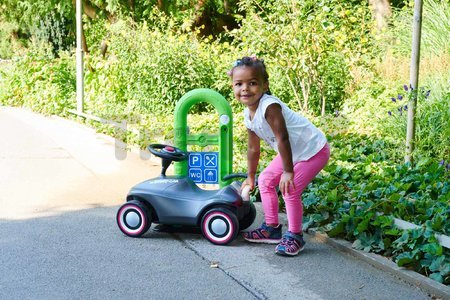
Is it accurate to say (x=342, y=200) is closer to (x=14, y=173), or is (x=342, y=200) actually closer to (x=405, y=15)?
(x=14, y=173)

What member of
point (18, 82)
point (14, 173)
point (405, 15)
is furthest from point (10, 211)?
point (18, 82)

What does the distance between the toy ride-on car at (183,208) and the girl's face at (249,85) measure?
77 cm

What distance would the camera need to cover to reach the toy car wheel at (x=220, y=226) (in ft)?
16.0

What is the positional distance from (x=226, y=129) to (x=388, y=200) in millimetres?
1601

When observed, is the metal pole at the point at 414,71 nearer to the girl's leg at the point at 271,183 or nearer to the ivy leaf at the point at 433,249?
the girl's leg at the point at 271,183

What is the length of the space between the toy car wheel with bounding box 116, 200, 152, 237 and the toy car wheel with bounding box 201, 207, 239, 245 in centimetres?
47

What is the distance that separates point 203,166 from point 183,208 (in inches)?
33.9

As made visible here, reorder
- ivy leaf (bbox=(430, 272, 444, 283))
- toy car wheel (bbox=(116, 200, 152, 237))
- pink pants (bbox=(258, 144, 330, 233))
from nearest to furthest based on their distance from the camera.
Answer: ivy leaf (bbox=(430, 272, 444, 283))
pink pants (bbox=(258, 144, 330, 233))
toy car wheel (bbox=(116, 200, 152, 237))

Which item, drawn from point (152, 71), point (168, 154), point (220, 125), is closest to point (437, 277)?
point (168, 154)

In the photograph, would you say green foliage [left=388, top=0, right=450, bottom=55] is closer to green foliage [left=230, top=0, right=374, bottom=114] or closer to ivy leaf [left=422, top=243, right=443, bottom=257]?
green foliage [left=230, top=0, right=374, bottom=114]

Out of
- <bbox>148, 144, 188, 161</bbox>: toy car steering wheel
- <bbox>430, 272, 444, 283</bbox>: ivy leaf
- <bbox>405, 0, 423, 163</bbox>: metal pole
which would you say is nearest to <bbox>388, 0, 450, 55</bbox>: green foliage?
<bbox>405, 0, 423, 163</bbox>: metal pole

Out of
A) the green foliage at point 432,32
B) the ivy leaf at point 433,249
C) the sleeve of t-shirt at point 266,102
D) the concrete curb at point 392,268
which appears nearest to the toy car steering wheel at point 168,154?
the sleeve of t-shirt at point 266,102

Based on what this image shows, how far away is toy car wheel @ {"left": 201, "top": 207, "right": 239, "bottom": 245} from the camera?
489 cm

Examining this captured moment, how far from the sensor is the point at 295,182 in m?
4.67
